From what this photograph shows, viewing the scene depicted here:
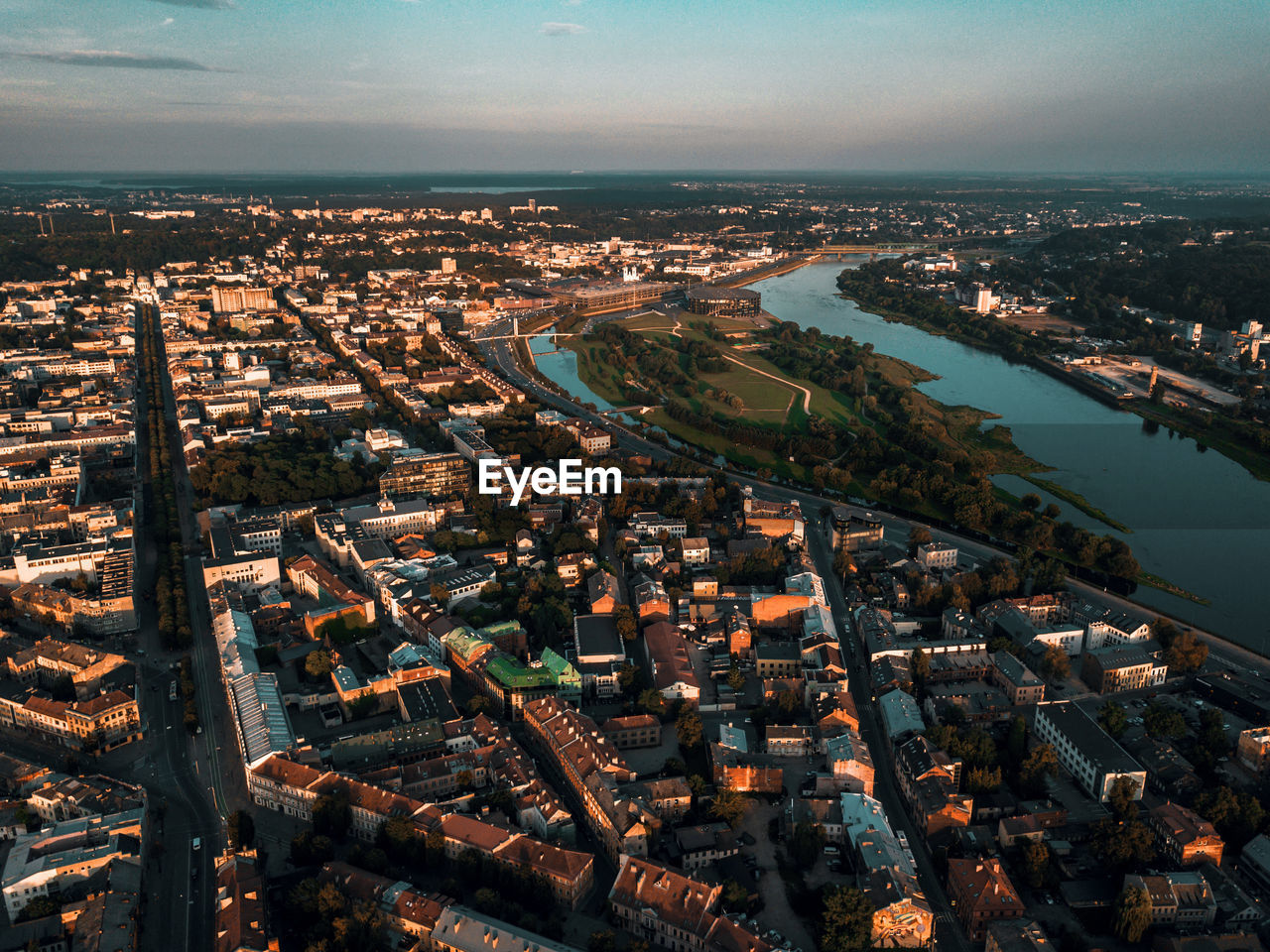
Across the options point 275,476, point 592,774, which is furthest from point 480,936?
point 275,476

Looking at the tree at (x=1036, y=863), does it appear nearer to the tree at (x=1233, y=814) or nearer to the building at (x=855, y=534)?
the tree at (x=1233, y=814)

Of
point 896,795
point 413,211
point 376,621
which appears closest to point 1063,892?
point 896,795

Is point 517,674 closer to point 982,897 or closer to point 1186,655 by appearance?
point 982,897

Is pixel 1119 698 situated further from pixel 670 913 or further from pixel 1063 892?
pixel 670 913

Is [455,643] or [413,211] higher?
[413,211]
